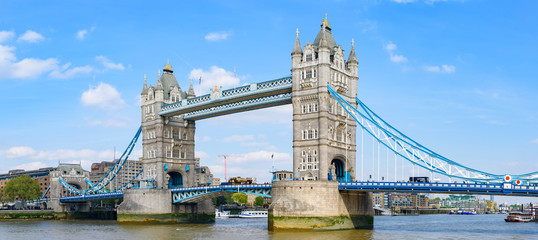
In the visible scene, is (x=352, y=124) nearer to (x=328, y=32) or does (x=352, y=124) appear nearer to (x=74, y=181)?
(x=328, y=32)

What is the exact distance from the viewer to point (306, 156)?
246 feet

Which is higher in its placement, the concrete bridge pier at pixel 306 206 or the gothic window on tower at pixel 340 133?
the gothic window on tower at pixel 340 133

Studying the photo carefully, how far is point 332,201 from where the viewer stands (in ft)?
228

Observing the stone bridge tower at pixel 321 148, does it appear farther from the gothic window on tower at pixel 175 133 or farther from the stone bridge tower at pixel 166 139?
the gothic window on tower at pixel 175 133

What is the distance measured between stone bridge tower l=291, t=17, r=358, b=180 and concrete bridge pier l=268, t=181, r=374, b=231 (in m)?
3.88

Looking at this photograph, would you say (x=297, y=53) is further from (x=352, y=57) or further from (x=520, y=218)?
(x=520, y=218)

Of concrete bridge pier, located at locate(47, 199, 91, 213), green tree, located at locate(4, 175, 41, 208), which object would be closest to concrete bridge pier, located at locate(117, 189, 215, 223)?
concrete bridge pier, located at locate(47, 199, 91, 213)

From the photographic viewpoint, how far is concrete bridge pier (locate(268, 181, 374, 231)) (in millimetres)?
68062

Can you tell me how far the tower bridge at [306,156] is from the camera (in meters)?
67.9

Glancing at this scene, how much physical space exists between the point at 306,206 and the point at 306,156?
8545mm

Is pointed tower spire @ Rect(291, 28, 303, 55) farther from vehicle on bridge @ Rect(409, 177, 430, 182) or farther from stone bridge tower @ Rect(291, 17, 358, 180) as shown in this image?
vehicle on bridge @ Rect(409, 177, 430, 182)

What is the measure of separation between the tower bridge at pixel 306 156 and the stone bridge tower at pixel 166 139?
0.17m

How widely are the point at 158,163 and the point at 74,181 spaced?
44702 mm

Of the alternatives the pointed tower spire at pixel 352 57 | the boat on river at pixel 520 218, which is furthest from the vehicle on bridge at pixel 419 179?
the boat on river at pixel 520 218
